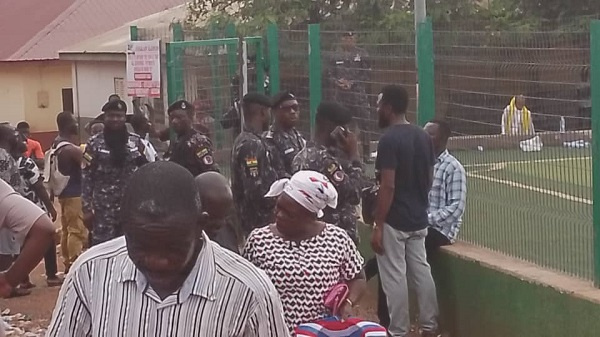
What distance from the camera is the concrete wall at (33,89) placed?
31984 mm

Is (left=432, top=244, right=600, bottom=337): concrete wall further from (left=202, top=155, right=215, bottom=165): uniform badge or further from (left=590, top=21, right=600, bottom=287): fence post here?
(left=202, top=155, right=215, bottom=165): uniform badge

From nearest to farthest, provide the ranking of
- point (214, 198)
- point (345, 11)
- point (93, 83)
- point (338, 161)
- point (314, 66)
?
point (214, 198)
point (338, 161)
point (314, 66)
point (345, 11)
point (93, 83)

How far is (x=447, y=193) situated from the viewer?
28.8 ft

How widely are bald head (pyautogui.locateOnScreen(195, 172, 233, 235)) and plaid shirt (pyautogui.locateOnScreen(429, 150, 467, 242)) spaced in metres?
3.99

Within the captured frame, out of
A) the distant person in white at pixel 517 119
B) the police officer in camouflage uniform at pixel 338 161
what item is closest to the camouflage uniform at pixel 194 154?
the police officer in camouflage uniform at pixel 338 161

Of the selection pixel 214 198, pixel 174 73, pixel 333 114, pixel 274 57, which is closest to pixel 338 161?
pixel 333 114

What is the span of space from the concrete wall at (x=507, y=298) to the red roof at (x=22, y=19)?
83.1 ft

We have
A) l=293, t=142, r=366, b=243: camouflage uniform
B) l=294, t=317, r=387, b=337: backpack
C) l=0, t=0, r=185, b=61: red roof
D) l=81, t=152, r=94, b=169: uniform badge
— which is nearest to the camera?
l=294, t=317, r=387, b=337: backpack

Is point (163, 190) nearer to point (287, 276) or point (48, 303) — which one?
point (287, 276)

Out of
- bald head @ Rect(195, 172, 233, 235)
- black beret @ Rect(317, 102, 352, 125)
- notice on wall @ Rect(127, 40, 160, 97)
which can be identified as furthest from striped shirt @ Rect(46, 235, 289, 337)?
notice on wall @ Rect(127, 40, 160, 97)

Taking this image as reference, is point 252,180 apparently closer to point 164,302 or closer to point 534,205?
point 534,205

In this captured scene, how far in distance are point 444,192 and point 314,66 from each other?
2796mm

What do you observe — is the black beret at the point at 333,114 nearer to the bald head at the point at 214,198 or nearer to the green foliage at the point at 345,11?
the bald head at the point at 214,198

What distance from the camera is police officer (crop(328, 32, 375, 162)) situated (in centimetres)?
1027
